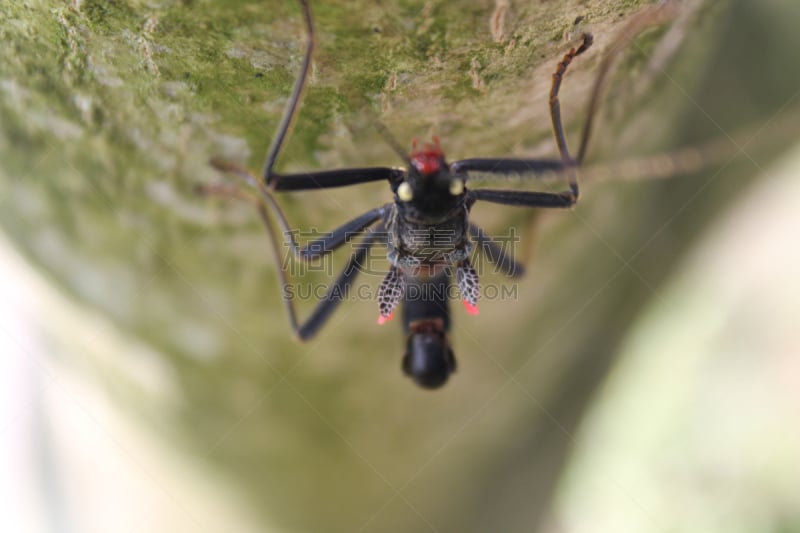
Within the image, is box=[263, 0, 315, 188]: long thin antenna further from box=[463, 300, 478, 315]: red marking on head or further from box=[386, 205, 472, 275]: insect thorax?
box=[463, 300, 478, 315]: red marking on head

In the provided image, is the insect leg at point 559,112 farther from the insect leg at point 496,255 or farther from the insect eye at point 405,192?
the insect eye at point 405,192

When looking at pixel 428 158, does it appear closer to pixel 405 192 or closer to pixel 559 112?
pixel 405 192

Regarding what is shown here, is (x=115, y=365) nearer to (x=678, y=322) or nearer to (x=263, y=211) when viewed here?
(x=263, y=211)

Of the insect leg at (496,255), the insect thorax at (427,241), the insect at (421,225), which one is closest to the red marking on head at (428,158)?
the insect at (421,225)

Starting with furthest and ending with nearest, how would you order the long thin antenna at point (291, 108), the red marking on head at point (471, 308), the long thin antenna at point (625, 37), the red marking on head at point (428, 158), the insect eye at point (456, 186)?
the red marking on head at point (471, 308)
the insect eye at point (456, 186)
the red marking on head at point (428, 158)
the long thin antenna at point (625, 37)
the long thin antenna at point (291, 108)

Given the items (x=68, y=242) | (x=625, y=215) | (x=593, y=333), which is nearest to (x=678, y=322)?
(x=593, y=333)

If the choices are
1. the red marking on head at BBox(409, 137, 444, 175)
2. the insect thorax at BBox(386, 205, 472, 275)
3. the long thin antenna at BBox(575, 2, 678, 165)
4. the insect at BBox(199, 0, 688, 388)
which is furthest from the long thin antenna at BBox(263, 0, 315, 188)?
the long thin antenna at BBox(575, 2, 678, 165)

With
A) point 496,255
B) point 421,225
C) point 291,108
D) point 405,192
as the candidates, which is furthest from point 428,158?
point 496,255
